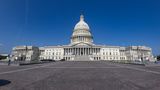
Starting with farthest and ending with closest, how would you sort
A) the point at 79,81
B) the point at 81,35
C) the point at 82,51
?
the point at 81,35 → the point at 82,51 → the point at 79,81

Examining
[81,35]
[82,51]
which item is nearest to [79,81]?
[82,51]

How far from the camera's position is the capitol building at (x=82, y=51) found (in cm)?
13225

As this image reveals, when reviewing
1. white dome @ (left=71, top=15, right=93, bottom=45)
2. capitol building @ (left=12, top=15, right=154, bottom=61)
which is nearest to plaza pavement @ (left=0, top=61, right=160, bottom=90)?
capitol building @ (left=12, top=15, right=154, bottom=61)

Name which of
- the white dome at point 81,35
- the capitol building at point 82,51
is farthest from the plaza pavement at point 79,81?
the white dome at point 81,35

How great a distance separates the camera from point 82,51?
439 ft

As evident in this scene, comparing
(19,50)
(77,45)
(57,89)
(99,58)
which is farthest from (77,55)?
(57,89)

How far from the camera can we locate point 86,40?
473ft

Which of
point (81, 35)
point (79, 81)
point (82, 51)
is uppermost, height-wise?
point (81, 35)

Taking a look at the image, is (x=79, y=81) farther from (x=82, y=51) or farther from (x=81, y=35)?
(x=81, y=35)

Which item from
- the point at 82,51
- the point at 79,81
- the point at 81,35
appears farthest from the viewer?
the point at 81,35

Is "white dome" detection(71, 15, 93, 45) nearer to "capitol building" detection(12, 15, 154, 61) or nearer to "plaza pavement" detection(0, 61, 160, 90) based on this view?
"capitol building" detection(12, 15, 154, 61)

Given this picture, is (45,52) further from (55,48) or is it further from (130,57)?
(130,57)

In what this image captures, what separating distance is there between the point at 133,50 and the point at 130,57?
7.70 m

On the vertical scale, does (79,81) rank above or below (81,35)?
below
